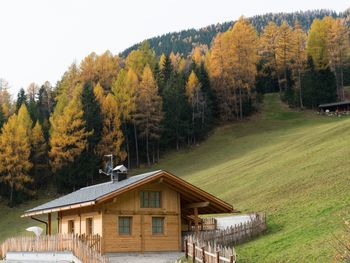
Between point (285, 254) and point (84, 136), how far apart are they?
52.1m

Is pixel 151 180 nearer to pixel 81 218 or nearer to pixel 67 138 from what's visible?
pixel 81 218

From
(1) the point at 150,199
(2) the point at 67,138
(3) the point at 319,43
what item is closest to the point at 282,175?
(1) the point at 150,199

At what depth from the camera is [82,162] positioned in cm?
6906

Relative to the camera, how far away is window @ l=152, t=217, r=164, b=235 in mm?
30578

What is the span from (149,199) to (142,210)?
820mm

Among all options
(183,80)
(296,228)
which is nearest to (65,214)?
(296,228)

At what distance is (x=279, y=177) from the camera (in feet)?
138

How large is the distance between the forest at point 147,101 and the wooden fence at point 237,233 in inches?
1677

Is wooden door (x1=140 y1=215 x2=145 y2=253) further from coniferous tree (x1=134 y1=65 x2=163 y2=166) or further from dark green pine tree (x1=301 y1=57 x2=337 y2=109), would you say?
dark green pine tree (x1=301 y1=57 x2=337 y2=109)

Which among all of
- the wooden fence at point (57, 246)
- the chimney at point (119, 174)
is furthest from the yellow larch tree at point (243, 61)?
the wooden fence at point (57, 246)

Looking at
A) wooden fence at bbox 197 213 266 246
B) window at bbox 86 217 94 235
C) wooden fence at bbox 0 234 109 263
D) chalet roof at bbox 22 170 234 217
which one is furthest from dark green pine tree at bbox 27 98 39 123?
wooden fence at bbox 197 213 266 246

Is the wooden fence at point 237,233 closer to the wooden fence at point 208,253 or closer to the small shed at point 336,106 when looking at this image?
the wooden fence at point 208,253

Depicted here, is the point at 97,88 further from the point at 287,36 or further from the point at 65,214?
the point at 65,214

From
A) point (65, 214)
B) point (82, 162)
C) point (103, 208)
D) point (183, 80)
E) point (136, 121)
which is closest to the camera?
point (103, 208)
